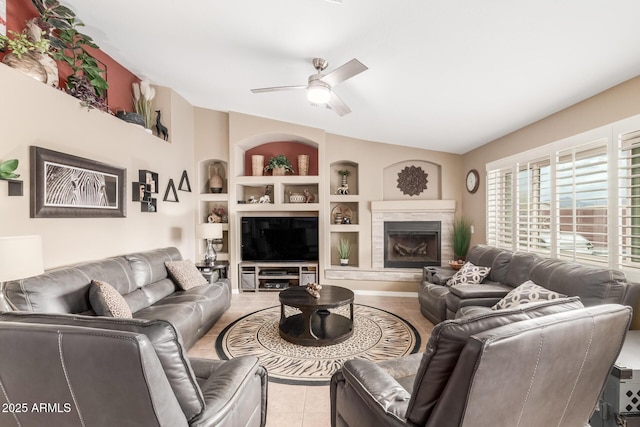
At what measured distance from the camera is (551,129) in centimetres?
327

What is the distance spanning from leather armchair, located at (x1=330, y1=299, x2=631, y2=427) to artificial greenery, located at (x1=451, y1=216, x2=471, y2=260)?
3793mm

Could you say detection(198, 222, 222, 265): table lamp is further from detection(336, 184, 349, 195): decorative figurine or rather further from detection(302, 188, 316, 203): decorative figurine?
detection(336, 184, 349, 195): decorative figurine

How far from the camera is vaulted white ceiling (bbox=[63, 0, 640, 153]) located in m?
1.88

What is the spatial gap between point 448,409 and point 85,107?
3860 mm

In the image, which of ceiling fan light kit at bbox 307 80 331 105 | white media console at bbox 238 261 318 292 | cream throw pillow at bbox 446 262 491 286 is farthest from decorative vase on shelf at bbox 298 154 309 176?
cream throw pillow at bbox 446 262 491 286

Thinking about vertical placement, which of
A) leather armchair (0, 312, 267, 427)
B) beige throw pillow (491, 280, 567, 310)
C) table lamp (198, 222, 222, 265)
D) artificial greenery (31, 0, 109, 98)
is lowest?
beige throw pillow (491, 280, 567, 310)

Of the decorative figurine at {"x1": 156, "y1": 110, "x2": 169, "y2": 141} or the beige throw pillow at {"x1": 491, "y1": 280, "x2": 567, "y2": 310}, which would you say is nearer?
the beige throw pillow at {"x1": 491, "y1": 280, "x2": 567, "y2": 310}

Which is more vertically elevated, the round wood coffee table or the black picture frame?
the black picture frame

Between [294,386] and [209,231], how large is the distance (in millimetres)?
2970

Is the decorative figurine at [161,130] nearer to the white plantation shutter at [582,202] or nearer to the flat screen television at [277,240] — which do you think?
the flat screen television at [277,240]

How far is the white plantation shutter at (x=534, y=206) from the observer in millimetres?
3342

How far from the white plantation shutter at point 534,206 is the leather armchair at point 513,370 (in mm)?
2481

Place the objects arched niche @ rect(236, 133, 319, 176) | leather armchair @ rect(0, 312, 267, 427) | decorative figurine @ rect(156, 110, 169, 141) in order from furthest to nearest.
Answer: arched niche @ rect(236, 133, 319, 176) → decorative figurine @ rect(156, 110, 169, 141) → leather armchair @ rect(0, 312, 267, 427)

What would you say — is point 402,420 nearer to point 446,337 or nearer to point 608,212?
point 446,337
